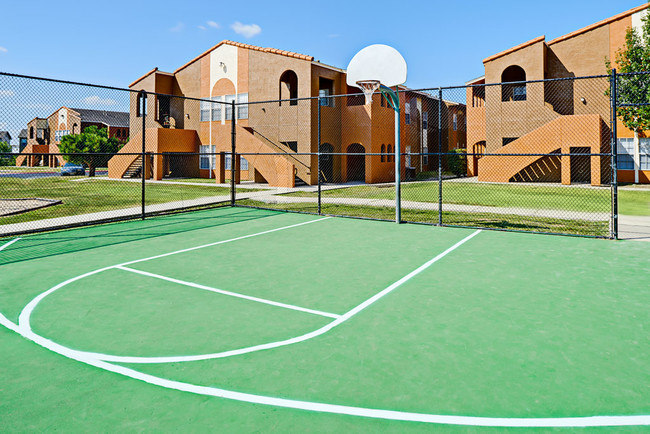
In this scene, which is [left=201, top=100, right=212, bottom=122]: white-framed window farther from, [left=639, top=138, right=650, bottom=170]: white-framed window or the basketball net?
[left=639, top=138, right=650, bottom=170]: white-framed window

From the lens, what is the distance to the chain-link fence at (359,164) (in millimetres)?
14166

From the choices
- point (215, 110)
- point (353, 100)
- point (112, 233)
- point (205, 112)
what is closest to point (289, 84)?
point (353, 100)

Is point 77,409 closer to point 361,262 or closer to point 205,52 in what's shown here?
point 361,262

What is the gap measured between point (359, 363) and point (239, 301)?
2.15 m

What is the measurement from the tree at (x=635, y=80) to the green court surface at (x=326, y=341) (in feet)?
61.7

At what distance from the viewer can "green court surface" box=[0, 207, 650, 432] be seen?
3.08 meters

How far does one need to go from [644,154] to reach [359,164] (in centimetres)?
1665

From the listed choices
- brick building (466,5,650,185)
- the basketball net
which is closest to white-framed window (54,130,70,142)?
brick building (466,5,650,185)

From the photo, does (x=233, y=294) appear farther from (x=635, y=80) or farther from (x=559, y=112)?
(x=559, y=112)

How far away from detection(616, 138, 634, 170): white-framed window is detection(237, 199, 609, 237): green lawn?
17.3 metres

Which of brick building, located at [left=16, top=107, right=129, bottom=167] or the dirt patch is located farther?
brick building, located at [left=16, top=107, right=129, bottom=167]

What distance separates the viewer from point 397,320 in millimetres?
4812

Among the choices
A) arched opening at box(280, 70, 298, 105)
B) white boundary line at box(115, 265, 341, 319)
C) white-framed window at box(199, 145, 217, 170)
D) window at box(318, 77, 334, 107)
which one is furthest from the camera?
white-framed window at box(199, 145, 217, 170)

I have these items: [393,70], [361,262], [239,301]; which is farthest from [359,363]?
[393,70]
